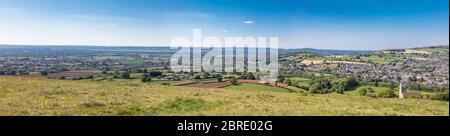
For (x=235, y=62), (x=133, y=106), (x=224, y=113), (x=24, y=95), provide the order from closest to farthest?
(x=224, y=113) → (x=133, y=106) → (x=24, y=95) → (x=235, y=62)

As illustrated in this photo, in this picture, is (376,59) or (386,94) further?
(376,59)

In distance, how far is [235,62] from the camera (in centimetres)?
9206

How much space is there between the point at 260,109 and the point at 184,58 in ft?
308

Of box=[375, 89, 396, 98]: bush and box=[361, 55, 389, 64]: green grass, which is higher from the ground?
box=[361, 55, 389, 64]: green grass

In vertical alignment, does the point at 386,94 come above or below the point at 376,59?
below

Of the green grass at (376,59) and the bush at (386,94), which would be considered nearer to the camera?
the bush at (386,94)

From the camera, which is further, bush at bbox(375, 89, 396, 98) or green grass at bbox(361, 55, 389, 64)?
green grass at bbox(361, 55, 389, 64)

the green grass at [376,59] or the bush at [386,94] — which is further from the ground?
the green grass at [376,59]

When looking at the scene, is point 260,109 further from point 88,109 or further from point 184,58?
point 184,58
